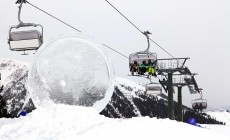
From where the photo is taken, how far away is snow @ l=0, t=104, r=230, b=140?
5.16m

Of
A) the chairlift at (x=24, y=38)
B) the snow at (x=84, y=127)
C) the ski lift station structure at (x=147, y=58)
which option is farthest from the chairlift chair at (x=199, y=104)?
the snow at (x=84, y=127)

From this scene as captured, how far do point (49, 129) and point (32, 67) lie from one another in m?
1.21

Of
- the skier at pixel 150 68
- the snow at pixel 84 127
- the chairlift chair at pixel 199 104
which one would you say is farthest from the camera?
the chairlift chair at pixel 199 104

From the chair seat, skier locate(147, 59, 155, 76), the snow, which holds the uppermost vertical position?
skier locate(147, 59, 155, 76)

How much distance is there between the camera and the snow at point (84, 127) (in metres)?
5.16

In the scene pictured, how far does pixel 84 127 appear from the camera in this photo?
223 inches

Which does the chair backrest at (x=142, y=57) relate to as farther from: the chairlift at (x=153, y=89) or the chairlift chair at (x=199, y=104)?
the chairlift chair at (x=199, y=104)

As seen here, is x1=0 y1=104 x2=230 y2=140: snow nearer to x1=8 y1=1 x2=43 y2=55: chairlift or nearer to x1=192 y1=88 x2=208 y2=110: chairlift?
x1=8 y1=1 x2=43 y2=55: chairlift

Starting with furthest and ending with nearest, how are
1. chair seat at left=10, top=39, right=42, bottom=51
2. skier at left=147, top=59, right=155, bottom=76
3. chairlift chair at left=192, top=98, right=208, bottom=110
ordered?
chairlift chair at left=192, top=98, right=208, bottom=110 < skier at left=147, top=59, right=155, bottom=76 < chair seat at left=10, top=39, right=42, bottom=51

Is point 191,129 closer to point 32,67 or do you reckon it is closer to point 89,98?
point 89,98

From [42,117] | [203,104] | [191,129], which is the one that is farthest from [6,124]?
[203,104]

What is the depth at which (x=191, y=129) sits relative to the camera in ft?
18.6

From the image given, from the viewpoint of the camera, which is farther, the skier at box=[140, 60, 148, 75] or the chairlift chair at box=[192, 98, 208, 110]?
the chairlift chair at box=[192, 98, 208, 110]

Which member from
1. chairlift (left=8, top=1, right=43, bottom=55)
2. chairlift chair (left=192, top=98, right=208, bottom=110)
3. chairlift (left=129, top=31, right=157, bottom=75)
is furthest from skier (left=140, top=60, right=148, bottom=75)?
chairlift chair (left=192, top=98, right=208, bottom=110)
